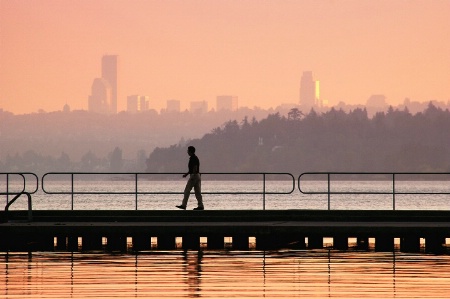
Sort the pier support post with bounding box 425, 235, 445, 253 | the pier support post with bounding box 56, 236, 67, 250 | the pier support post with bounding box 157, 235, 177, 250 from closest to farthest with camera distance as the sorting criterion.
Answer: the pier support post with bounding box 425, 235, 445, 253 → the pier support post with bounding box 157, 235, 177, 250 → the pier support post with bounding box 56, 236, 67, 250

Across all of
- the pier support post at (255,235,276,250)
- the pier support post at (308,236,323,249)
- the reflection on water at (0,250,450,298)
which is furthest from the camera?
the pier support post at (308,236,323,249)

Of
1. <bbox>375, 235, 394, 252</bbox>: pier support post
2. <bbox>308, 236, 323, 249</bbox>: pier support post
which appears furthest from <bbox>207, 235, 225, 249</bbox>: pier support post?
<bbox>375, 235, 394, 252</bbox>: pier support post

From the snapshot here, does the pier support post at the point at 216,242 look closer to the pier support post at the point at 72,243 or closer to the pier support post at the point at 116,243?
the pier support post at the point at 116,243

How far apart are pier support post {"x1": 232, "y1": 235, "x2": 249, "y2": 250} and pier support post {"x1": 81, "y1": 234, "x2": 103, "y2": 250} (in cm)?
356

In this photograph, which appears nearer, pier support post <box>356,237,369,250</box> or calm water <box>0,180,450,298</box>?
calm water <box>0,180,450,298</box>

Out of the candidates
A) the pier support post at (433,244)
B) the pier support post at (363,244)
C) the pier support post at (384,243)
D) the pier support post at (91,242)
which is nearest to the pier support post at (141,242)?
the pier support post at (91,242)

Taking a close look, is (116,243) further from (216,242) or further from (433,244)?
(433,244)

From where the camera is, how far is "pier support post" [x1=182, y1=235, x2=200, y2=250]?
3328 cm

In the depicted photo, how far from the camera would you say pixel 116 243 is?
108 feet

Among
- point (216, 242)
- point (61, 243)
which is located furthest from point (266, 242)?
point (61, 243)

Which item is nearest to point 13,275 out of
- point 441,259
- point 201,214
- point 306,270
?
point 306,270

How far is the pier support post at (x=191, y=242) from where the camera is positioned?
33.3 meters

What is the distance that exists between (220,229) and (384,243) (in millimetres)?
4623

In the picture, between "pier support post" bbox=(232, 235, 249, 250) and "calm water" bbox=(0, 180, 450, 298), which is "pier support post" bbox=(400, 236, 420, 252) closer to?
"calm water" bbox=(0, 180, 450, 298)
